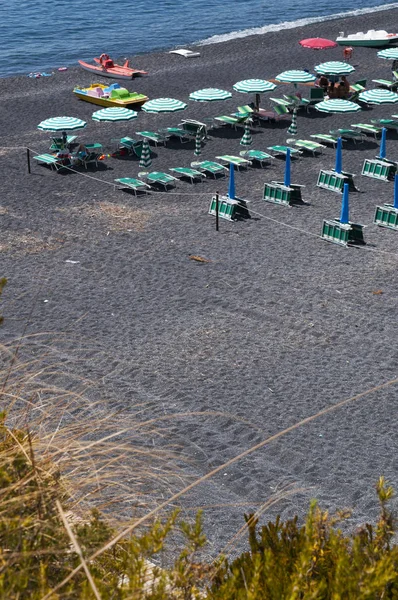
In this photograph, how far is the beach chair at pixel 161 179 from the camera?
20.3 metres

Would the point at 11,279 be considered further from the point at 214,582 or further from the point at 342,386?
the point at 214,582

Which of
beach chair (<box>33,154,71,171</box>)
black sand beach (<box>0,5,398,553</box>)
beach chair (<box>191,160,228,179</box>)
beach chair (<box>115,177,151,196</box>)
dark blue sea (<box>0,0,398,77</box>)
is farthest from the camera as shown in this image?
dark blue sea (<box>0,0,398,77</box>)

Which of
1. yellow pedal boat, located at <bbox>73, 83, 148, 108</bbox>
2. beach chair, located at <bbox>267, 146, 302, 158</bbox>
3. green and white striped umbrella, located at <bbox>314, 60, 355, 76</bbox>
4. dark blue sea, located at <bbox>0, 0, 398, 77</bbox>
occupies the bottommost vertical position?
dark blue sea, located at <bbox>0, 0, 398, 77</bbox>

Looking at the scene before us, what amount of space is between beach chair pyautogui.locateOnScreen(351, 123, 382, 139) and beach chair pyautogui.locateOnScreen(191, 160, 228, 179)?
181 inches

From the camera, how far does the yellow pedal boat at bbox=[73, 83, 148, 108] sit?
2748cm

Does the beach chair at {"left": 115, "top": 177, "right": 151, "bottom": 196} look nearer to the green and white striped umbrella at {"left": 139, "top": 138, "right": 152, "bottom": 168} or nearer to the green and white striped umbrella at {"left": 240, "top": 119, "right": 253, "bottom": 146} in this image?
the green and white striped umbrella at {"left": 139, "top": 138, "right": 152, "bottom": 168}

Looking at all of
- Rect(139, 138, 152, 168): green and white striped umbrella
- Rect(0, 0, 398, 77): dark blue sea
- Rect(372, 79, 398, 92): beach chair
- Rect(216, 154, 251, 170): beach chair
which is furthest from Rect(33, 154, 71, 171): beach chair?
Rect(0, 0, 398, 77): dark blue sea

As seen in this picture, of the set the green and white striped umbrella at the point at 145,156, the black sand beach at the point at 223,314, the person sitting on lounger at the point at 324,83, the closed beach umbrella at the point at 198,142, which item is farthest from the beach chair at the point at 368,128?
the green and white striped umbrella at the point at 145,156

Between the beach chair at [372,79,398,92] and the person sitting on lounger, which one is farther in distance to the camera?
the beach chair at [372,79,398,92]

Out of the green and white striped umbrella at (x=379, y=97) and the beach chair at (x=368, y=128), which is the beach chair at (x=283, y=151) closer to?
the beach chair at (x=368, y=128)

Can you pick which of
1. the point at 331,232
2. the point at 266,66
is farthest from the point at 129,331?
the point at 266,66

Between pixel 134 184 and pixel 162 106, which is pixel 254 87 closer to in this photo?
pixel 162 106

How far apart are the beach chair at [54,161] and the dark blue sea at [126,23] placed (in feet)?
68.5

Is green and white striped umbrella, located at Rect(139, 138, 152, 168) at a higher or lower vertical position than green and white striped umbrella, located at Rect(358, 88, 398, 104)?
lower
